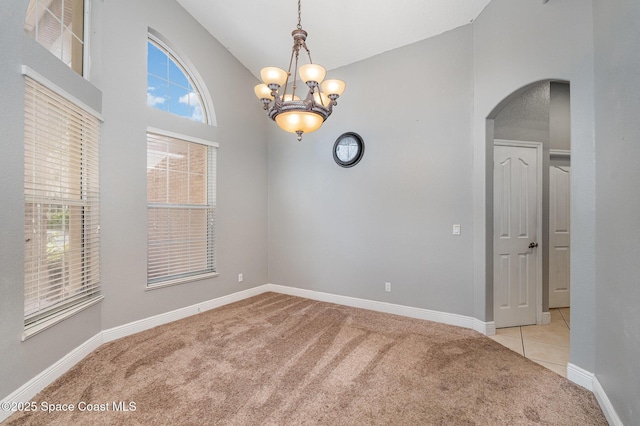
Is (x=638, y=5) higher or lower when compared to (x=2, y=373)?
higher

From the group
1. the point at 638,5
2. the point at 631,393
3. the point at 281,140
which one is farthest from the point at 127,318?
the point at 638,5

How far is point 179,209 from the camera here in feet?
11.5

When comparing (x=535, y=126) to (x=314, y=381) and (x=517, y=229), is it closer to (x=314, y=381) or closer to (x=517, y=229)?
(x=517, y=229)

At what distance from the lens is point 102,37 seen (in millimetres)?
2744

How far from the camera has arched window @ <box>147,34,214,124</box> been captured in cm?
330

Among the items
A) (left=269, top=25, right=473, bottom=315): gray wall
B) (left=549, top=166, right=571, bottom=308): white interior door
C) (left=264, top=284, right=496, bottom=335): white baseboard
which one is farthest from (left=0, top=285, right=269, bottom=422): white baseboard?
(left=549, top=166, right=571, bottom=308): white interior door

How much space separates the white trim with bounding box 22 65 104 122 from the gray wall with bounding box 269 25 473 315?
2.49m

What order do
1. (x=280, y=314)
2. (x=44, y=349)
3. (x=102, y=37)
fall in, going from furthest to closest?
(x=280, y=314) → (x=102, y=37) → (x=44, y=349)

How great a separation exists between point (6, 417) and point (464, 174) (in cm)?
431

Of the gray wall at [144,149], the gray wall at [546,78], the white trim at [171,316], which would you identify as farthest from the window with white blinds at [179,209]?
the gray wall at [546,78]

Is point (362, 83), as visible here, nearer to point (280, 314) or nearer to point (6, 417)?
point (280, 314)

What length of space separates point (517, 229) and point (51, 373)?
468 centimetres

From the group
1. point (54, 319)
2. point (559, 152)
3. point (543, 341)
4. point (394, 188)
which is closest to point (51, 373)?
point (54, 319)

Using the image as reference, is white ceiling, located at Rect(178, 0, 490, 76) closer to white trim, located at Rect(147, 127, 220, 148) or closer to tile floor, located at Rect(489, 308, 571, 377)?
white trim, located at Rect(147, 127, 220, 148)
